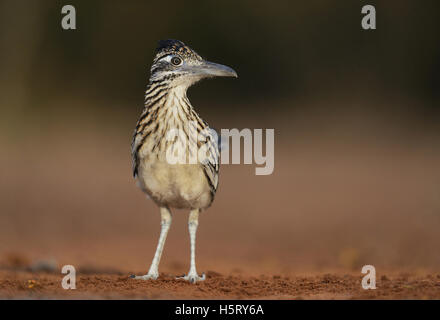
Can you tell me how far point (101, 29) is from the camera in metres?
26.9

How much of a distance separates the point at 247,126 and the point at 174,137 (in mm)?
17406

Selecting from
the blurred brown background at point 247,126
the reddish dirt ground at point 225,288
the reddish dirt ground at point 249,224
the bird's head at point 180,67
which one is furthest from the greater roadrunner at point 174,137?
the blurred brown background at point 247,126

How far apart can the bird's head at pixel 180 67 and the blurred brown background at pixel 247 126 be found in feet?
11.0

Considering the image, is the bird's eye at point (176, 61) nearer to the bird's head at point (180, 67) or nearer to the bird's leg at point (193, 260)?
the bird's head at point (180, 67)

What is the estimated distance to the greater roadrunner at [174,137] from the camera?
259 inches

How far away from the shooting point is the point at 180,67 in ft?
22.2

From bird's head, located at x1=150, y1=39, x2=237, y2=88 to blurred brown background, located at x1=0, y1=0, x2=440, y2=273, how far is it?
336cm

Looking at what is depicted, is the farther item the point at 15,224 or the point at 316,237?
the point at 15,224

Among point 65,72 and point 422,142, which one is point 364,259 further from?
point 65,72

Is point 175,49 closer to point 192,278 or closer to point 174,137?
point 174,137

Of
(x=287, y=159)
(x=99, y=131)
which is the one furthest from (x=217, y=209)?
(x=99, y=131)

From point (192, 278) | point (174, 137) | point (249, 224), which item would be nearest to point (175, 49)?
point (174, 137)

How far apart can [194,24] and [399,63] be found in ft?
27.9

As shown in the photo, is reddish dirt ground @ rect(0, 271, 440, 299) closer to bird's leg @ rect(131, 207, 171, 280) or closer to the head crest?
bird's leg @ rect(131, 207, 171, 280)
